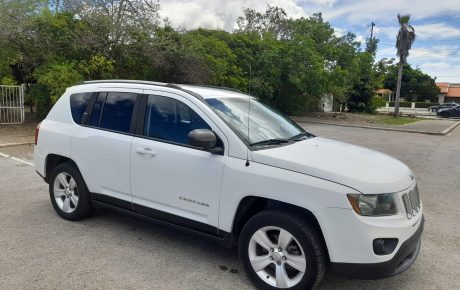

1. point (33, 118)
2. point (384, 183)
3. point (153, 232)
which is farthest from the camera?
point (33, 118)

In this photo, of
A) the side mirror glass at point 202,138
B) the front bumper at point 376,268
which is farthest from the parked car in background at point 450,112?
the side mirror glass at point 202,138

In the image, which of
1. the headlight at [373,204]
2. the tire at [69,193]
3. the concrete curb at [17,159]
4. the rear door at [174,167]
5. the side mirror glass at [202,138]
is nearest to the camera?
the headlight at [373,204]

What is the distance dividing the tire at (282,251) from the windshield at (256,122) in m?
0.77

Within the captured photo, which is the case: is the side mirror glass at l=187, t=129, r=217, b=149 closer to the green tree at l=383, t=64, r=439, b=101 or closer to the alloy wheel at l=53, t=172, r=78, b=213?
the alloy wheel at l=53, t=172, r=78, b=213

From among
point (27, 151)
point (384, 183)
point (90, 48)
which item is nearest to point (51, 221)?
point (384, 183)

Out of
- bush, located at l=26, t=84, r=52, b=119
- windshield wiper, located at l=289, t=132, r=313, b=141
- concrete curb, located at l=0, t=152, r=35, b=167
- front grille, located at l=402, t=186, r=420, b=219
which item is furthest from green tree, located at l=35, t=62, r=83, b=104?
front grille, located at l=402, t=186, r=420, b=219

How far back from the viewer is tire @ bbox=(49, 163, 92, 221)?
4.69 meters

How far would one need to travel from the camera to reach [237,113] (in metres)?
3.97

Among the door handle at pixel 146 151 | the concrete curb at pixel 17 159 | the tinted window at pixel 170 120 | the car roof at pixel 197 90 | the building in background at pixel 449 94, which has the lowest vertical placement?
the concrete curb at pixel 17 159

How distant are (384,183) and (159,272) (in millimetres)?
2194

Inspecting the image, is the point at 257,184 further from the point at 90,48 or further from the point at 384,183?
the point at 90,48

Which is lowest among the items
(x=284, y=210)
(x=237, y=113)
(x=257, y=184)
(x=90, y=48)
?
(x=284, y=210)

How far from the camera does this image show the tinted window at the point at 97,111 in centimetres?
457

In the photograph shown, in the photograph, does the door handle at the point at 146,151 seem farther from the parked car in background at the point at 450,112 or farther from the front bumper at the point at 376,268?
the parked car in background at the point at 450,112
